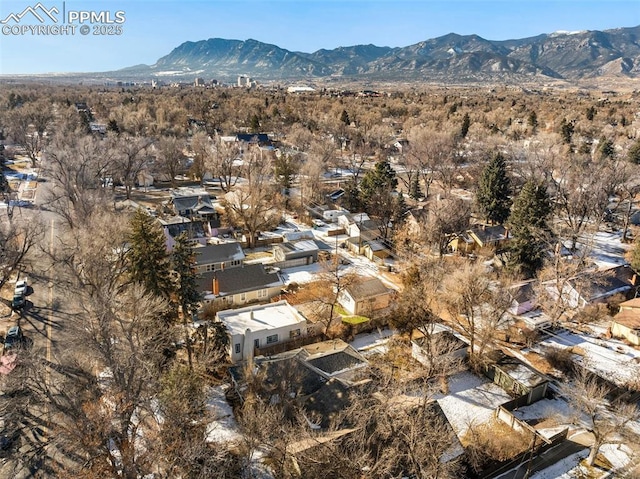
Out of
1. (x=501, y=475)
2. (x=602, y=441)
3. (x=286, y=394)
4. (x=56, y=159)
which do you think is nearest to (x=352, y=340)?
(x=286, y=394)

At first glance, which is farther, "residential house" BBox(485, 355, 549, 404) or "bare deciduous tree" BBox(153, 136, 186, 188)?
"bare deciduous tree" BBox(153, 136, 186, 188)

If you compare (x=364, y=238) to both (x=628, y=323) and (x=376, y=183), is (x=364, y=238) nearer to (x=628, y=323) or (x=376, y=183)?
(x=376, y=183)

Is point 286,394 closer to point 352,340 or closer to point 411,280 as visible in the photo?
point 352,340

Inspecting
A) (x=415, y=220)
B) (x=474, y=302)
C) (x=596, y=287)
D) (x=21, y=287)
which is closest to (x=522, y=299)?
(x=596, y=287)

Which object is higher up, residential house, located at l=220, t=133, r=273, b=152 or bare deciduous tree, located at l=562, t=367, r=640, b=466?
residential house, located at l=220, t=133, r=273, b=152

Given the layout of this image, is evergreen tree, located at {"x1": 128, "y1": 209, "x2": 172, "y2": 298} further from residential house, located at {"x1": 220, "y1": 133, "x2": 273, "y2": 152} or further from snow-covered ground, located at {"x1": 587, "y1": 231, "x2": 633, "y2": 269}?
residential house, located at {"x1": 220, "y1": 133, "x2": 273, "y2": 152}

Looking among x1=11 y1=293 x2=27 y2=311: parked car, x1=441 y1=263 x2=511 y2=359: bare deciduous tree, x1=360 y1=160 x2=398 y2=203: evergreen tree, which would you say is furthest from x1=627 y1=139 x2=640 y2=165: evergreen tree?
x1=11 y1=293 x2=27 y2=311: parked car
